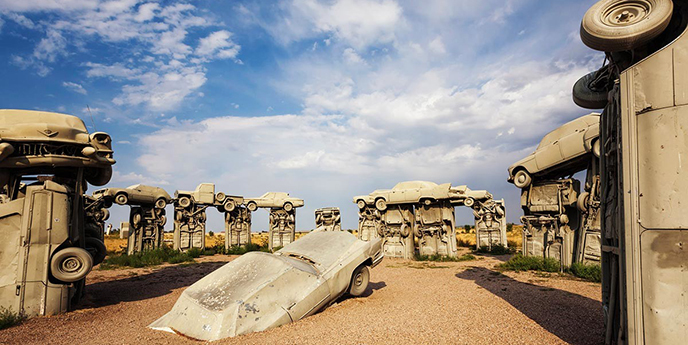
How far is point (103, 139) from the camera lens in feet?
29.6

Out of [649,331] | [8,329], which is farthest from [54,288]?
[649,331]

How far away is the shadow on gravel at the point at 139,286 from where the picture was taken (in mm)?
9445

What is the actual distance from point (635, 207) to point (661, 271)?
70cm

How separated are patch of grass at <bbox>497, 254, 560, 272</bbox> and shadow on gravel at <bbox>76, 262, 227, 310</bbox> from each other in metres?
11.5

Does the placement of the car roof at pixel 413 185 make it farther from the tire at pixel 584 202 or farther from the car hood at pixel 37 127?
the car hood at pixel 37 127

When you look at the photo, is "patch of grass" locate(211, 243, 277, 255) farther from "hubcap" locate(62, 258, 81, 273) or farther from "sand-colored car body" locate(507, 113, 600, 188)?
"sand-colored car body" locate(507, 113, 600, 188)

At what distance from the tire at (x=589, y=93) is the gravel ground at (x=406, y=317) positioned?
3547 mm

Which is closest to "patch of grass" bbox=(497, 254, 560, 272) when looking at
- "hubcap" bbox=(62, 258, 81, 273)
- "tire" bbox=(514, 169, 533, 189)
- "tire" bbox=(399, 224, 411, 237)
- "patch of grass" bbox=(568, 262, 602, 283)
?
"patch of grass" bbox=(568, 262, 602, 283)

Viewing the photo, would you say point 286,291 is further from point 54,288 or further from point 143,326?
point 54,288

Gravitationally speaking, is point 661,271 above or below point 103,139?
below

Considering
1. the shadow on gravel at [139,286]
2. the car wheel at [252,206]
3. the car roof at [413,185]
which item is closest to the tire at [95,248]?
the shadow on gravel at [139,286]

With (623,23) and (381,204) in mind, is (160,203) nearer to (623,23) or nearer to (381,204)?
(381,204)

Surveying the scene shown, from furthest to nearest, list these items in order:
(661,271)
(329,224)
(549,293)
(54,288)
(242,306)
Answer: (329,224) < (549,293) < (54,288) < (242,306) < (661,271)

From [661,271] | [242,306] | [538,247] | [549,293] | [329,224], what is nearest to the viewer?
[661,271]
